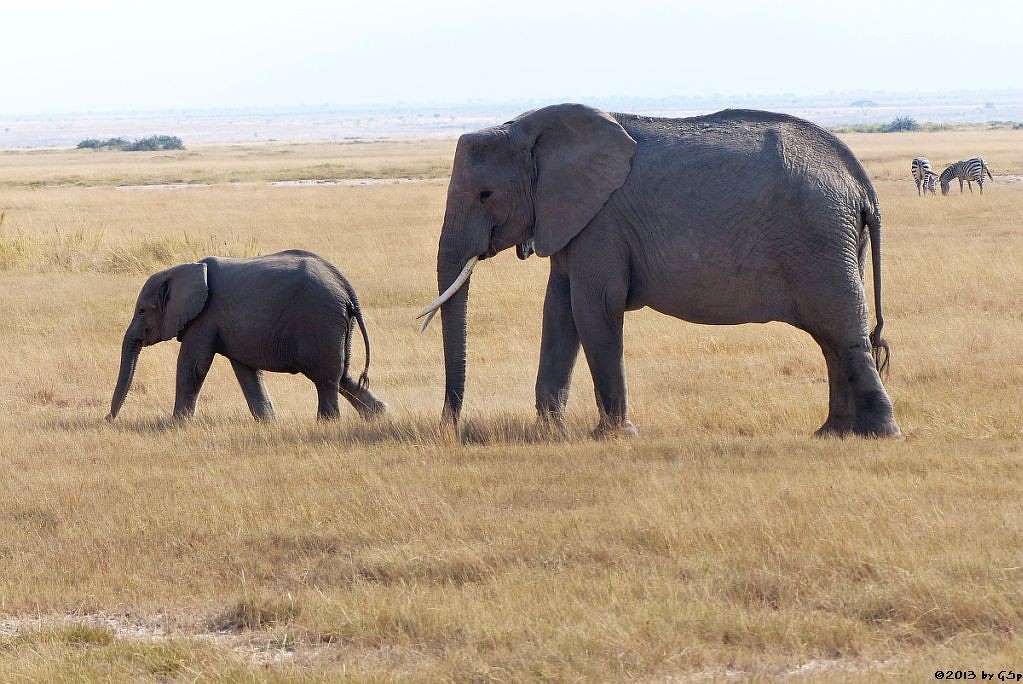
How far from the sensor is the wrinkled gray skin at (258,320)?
10.7m

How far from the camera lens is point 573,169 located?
948cm

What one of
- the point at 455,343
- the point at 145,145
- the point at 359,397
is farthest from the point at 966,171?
the point at 145,145

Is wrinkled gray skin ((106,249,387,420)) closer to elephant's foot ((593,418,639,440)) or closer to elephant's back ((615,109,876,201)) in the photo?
elephant's foot ((593,418,639,440))

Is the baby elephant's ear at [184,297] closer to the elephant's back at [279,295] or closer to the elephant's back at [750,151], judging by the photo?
the elephant's back at [279,295]

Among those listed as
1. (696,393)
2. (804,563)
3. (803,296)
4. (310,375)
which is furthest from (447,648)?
(696,393)

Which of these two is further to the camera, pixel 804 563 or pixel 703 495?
pixel 703 495

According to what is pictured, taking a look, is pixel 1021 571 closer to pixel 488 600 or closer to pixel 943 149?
pixel 488 600

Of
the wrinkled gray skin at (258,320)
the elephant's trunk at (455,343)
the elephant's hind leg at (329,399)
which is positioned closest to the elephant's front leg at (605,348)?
the elephant's trunk at (455,343)

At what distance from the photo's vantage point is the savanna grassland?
5.39 meters

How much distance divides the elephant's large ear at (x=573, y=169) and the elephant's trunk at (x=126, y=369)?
3.90m

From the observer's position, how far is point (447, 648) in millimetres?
5414

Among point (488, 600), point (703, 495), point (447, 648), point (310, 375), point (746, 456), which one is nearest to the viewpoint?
point (447, 648)

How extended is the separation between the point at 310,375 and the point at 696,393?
334cm

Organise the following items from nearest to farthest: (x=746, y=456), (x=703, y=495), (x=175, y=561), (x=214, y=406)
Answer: (x=175, y=561) < (x=703, y=495) < (x=746, y=456) < (x=214, y=406)
